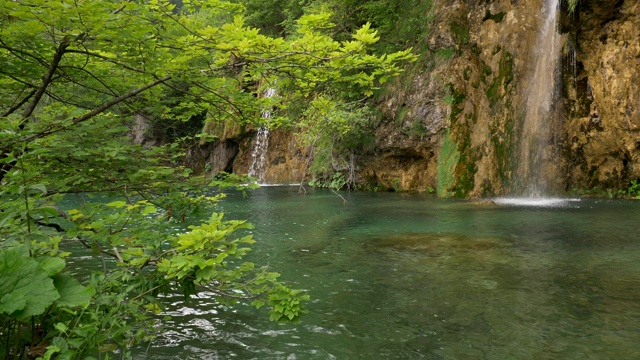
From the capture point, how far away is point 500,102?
697 inches

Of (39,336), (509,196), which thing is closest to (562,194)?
(509,196)

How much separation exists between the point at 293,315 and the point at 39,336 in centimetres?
151

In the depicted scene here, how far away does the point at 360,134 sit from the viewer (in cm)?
2169

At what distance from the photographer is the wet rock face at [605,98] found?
1376cm

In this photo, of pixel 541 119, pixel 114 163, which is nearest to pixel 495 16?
pixel 541 119

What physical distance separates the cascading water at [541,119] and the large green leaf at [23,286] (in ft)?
55.0

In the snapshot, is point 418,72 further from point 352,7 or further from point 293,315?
point 293,315

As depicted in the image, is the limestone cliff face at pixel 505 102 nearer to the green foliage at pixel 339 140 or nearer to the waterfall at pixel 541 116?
the waterfall at pixel 541 116

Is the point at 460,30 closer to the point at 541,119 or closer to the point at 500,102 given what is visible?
the point at 500,102

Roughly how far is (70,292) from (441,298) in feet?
14.0

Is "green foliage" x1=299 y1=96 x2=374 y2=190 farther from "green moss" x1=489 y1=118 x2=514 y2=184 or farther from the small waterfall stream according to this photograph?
the small waterfall stream

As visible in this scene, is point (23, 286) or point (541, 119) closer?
point (23, 286)

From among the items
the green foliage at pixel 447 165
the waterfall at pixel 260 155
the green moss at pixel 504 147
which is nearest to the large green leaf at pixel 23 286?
the green foliage at pixel 447 165

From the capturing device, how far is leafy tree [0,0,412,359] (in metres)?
2.46
